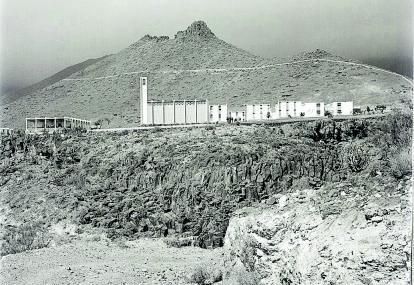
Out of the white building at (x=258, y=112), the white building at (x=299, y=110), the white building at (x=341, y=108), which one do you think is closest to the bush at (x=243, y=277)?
the white building at (x=299, y=110)

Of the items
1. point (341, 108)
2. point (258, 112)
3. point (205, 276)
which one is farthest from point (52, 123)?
point (205, 276)

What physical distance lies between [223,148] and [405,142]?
5.59 metres

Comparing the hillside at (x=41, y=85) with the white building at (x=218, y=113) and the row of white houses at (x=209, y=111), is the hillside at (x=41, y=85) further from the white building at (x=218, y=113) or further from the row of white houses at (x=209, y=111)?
the row of white houses at (x=209, y=111)

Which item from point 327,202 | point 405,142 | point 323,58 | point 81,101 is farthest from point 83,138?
point 323,58

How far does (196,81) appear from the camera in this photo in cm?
4259

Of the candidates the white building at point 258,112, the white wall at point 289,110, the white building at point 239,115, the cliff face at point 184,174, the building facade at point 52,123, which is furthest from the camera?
the white building at point 239,115

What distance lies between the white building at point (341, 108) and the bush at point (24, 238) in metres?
15.7

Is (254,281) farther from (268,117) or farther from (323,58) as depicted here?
(323,58)

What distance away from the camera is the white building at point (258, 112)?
27788mm

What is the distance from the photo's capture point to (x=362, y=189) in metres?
9.21

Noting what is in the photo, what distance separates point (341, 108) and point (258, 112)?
3778mm

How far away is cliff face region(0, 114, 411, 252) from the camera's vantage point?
578 inches

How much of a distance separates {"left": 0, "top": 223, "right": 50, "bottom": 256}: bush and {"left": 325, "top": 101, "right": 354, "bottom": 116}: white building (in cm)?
1570

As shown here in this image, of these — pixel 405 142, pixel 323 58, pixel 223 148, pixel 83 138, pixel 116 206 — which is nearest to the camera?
pixel 405 142
